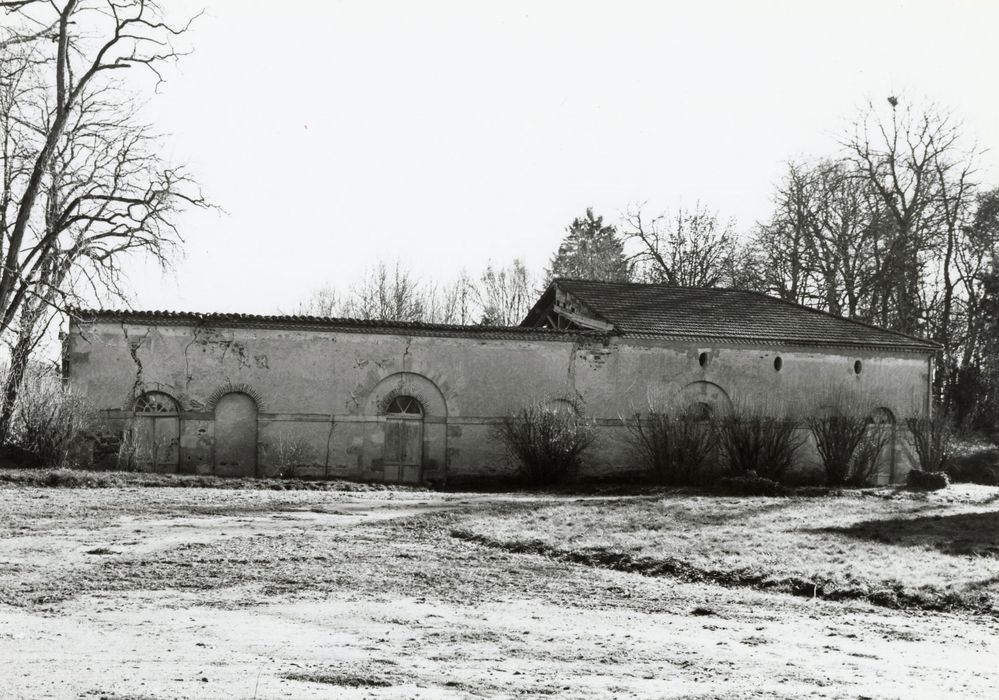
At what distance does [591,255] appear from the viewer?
176 feet

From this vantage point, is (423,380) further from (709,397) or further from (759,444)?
(759,444)

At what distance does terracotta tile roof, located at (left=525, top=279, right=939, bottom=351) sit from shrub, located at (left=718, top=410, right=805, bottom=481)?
3.71 metres

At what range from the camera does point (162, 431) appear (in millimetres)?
24812

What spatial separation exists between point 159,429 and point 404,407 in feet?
19.1

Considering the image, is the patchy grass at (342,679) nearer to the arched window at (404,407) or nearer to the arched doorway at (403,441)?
the arched doorway at (403,441)

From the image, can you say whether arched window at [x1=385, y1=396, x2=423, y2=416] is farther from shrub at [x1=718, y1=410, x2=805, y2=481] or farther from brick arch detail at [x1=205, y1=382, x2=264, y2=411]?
shrub at [x1=718, y1=410, x2=805, y2=481]

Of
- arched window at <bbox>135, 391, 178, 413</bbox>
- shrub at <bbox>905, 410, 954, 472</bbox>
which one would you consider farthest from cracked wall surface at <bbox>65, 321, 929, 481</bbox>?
shrub at <bbox>905, 410, 954, 472</bbox>

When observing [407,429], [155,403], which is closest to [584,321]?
[407,429]

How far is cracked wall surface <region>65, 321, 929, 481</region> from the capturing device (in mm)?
24859

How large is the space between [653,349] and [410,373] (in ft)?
21.4

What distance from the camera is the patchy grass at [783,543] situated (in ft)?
34.1

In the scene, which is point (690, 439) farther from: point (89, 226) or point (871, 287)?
point (871, 287)

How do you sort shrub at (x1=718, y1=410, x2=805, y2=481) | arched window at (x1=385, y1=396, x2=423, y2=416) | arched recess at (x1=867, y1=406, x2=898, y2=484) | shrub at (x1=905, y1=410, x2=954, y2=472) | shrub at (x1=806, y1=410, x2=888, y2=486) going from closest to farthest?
shrub at (x1=718, y1=410, x2=805, y2=481)
shrub at (x1=806, y1=410, x2=888, y2=486)
arched window at (x1=385, y1=396, x2=423, y2=416)
shrub at (x1=905, y1=410, x2=954, y2=472)
arched recess at (x1=867, y1=406, x2=898, y2=484)

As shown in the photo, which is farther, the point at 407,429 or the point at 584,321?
the point at 584,321
